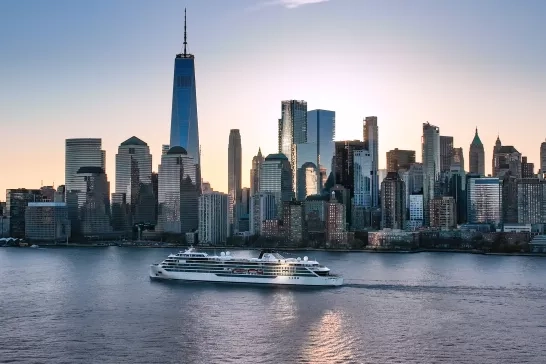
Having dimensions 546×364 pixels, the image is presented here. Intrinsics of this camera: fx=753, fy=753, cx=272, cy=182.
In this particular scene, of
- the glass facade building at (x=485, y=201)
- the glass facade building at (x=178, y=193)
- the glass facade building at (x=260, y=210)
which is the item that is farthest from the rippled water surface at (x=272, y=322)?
the glass facade building at (x=178, y=193)

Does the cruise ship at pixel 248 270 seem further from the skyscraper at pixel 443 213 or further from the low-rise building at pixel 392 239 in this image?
the skyscraper at pixel 443 213

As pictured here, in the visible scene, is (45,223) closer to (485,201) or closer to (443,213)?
(443,213)

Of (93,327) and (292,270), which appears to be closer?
(93,327)

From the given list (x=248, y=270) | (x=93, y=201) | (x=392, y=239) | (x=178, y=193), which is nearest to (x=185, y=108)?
(x=178, y=193)

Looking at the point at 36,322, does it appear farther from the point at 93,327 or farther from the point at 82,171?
the point at 82,171

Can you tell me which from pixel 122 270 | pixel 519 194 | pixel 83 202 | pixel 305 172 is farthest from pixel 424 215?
pixel 122 270
